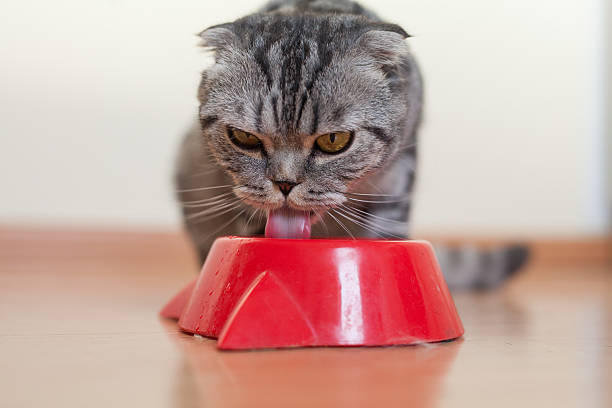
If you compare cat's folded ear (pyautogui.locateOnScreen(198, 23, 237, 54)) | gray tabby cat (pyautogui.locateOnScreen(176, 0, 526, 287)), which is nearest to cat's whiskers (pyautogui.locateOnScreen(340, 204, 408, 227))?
gray tabby cat (pyautogui.locateOnScreen(176, 0, 526, 287))

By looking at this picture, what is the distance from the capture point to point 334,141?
1.19 meters

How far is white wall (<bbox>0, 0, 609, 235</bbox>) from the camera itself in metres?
2.62

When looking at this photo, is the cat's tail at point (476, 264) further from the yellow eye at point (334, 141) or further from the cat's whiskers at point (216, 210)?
the yellow eye at point (334, 141)

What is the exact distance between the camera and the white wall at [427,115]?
262 centimetres

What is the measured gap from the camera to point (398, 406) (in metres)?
0.66

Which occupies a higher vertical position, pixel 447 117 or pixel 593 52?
pixel 593 52

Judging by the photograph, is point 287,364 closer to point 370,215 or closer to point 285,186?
point 285,186

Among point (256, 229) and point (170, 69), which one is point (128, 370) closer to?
point (256, 229)

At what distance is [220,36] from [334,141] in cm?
31

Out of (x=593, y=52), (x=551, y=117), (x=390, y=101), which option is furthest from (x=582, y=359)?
(x=593, y=52)

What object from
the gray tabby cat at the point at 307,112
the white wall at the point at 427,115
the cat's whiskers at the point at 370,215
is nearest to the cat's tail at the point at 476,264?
the cat's whiskers at the point at 370,215

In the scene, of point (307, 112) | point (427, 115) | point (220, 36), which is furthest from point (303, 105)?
point (427, 115)

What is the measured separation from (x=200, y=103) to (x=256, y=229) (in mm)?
281

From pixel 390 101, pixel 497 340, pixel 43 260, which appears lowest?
pixel 43 260
